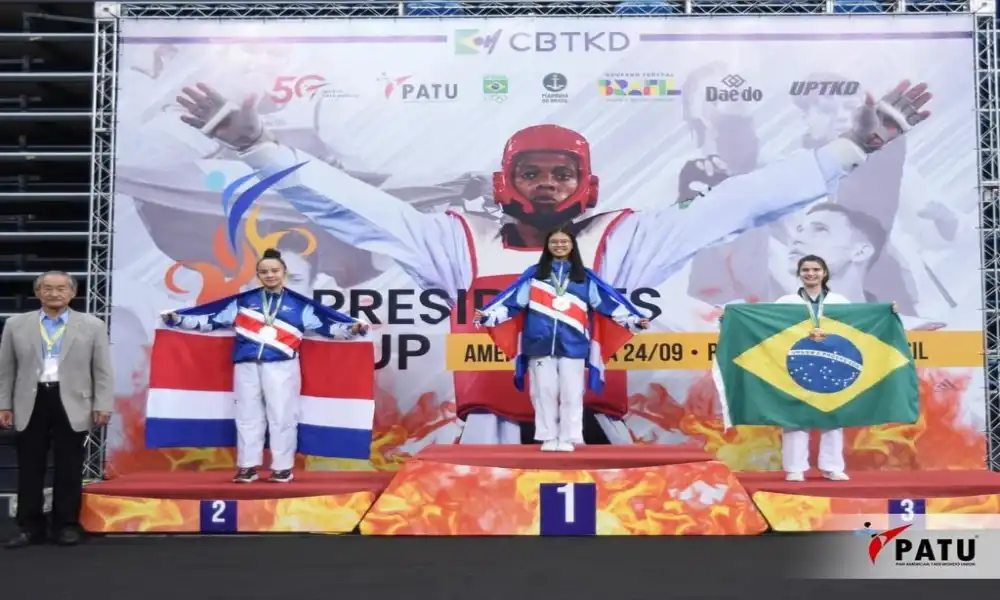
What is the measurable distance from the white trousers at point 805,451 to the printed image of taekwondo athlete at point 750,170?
1091 mm

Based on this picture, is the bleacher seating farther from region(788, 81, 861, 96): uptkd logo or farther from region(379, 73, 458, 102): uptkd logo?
region(788, 81, 861, 96): uptkd logo

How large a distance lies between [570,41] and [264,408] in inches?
119

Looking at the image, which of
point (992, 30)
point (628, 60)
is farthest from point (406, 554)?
point (992, 30)

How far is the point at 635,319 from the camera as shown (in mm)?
4828

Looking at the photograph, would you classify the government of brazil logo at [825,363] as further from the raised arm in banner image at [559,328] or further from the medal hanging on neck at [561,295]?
the medal hanging on neck at [561,295]

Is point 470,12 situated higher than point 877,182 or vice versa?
point 470,12

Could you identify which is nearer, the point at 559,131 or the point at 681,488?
the point at 681,488

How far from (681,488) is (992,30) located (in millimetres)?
3695

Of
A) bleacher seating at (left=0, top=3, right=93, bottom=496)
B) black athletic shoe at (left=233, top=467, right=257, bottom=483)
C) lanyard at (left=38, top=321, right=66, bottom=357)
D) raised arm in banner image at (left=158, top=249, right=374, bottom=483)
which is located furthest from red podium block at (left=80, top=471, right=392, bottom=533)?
bleacher seating at (left=0, top=3, right=93, bottom=496)

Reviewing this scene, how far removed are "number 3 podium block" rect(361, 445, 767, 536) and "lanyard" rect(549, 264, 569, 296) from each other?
A: 914mm

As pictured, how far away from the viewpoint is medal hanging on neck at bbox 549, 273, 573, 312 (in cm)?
Result: 482

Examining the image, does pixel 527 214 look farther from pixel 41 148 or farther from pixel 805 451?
pixel 41 148

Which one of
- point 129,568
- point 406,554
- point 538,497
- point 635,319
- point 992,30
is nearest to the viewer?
point 129,568

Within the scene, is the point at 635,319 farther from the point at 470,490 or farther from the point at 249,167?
the point at 249,167
